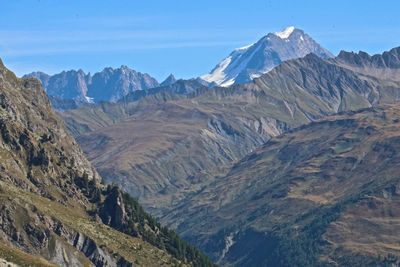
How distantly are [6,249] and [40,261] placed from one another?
9.29 meters

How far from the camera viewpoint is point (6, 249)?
179375mm

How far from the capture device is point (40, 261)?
602 feet
